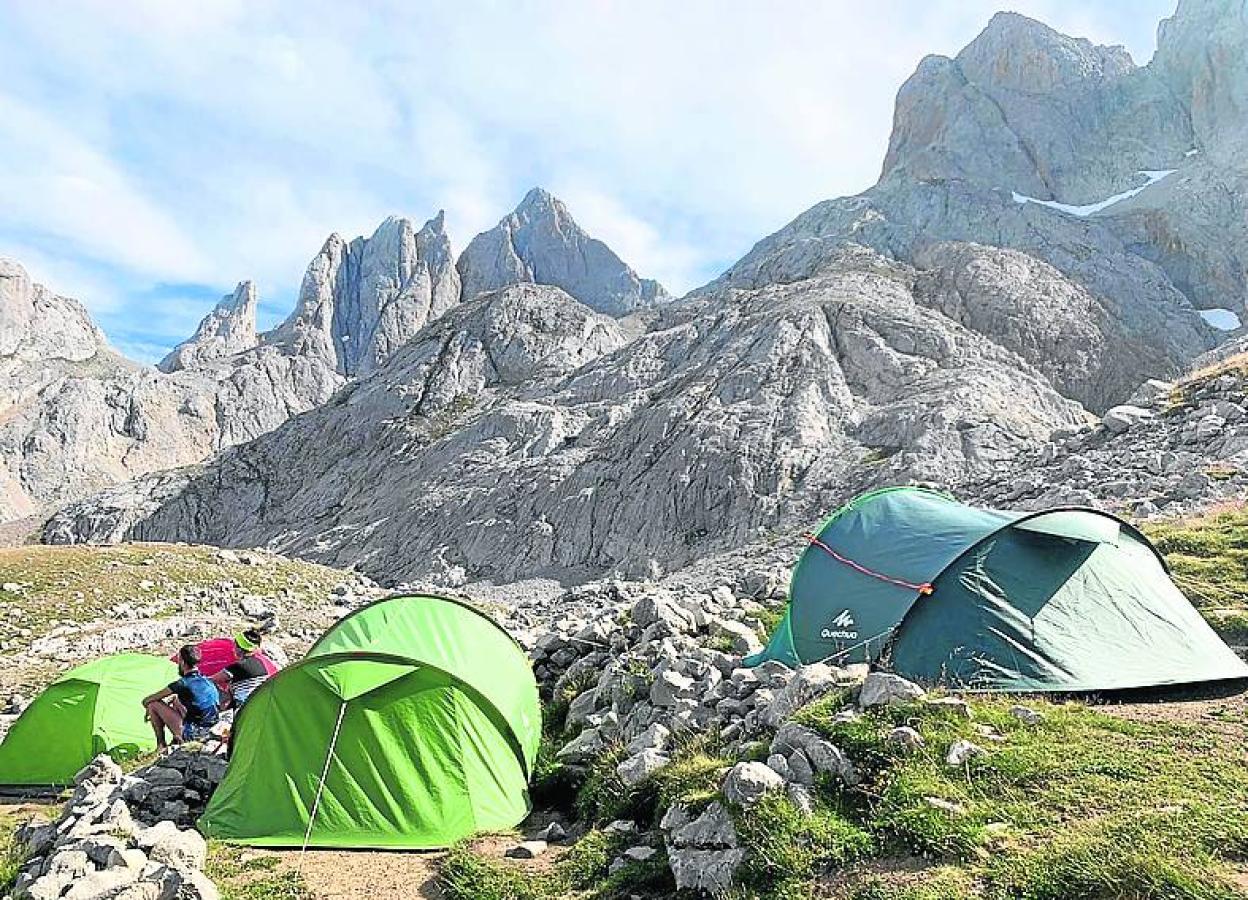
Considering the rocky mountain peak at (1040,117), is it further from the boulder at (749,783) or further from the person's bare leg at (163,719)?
the boulder at (749,783)

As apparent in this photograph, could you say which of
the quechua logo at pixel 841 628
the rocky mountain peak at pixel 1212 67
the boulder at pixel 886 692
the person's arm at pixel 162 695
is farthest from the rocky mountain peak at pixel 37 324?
the rocky mountain peak at pixel 1212 67

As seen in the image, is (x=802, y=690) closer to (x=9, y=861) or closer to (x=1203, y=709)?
(x=1203, y=709)

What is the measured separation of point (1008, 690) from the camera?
912cm

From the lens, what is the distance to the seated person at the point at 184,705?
13.1 m

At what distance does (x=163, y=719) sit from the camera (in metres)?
13.2

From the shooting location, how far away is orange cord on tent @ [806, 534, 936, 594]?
10.4 meters

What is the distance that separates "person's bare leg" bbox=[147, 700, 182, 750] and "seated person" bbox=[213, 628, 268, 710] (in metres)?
0.85

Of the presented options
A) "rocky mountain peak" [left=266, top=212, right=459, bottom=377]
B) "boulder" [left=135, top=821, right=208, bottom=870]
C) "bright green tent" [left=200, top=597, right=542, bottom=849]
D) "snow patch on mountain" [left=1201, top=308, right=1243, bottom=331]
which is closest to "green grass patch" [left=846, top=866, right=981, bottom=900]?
"bright green tent" [left=200, top=597, right=542, bottom=849]

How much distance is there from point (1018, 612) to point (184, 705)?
12.4 m

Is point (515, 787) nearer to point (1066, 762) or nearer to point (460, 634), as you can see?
point (460, 634)

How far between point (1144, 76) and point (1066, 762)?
165 meters

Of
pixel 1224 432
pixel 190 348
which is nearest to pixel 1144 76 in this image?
pixel 1224 432

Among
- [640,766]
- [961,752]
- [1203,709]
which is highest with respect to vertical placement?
[640,766]

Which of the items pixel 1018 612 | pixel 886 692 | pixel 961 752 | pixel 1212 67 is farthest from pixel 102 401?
pixel 1212 67
